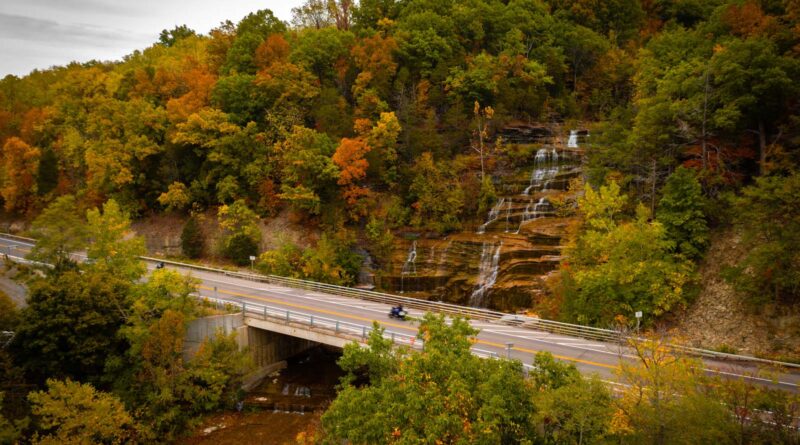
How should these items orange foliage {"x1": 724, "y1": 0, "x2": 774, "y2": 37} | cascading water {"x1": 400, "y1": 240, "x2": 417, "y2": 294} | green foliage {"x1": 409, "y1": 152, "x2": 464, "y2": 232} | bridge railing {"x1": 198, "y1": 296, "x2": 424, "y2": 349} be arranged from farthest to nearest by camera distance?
green foliage {"x1": 409, "y1": 152, "x2": 464, "y2": 232}, cascading water {"x1": 400, "y1": 240, "x2": 417, "y2": 294}, orange foliage {"x1": 724, "y1": 0, "x2": 774, "y2": 37}, bridge railing {"x1": 198, "y1": 296, "x2": 424, "y2": 349}

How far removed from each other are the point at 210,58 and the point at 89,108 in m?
17.7

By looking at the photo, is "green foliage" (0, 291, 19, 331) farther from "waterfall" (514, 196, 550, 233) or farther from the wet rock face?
"waterfall" (514, 196, 550, 233)

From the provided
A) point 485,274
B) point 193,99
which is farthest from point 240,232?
point 485,274

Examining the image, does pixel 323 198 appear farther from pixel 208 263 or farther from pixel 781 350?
pixel 781 350

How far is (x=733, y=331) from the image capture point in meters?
23.8

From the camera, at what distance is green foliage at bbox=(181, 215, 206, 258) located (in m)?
45.8

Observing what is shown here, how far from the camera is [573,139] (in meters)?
47.7

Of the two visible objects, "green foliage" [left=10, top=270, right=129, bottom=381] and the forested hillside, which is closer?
"green foliage" [left=10, top=270, right=129, bottom=381]

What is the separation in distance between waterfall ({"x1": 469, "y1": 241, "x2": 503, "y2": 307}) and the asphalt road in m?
6.00

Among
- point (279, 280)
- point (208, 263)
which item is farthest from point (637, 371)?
point (208, 263)

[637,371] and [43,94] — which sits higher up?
[43,94]

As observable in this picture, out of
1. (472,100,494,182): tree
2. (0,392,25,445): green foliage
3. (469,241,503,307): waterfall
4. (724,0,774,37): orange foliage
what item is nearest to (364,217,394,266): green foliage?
(469,241,503,307): waterfall

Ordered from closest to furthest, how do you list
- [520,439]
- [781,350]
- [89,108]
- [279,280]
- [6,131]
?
[520,439], [781,350], [279,280], [89,108], [6,131]

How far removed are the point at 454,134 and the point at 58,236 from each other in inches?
1266
